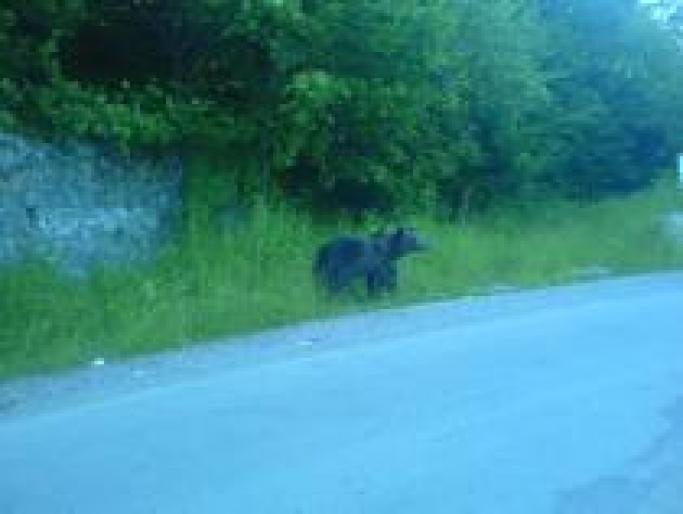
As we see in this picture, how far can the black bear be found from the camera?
19.2 m

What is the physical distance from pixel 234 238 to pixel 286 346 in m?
6.72

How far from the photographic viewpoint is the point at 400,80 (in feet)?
75.4

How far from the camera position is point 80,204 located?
61.1 ft

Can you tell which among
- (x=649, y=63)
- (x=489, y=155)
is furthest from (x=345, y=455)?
(x=649, y=63)

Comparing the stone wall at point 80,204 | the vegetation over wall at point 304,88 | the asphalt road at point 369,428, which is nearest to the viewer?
the asphalt road at point 369,428

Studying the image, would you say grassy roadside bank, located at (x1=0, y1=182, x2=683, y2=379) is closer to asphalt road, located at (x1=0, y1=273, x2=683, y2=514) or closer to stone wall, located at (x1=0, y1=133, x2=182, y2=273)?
stone wall, located at (x1=0, y1=133, x2=182, y2=273)

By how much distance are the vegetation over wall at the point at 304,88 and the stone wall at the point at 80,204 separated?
0.38m

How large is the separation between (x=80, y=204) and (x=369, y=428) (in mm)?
9768

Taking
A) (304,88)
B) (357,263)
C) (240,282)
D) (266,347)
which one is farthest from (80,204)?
(266,347)

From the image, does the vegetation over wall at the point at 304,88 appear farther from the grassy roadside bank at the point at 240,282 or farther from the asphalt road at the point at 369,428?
the asphalt road at the point at 369,428

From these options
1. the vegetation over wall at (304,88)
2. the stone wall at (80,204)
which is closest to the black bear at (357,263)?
the stone wall at (80,204)

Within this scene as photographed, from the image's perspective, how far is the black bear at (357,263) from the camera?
62.9 ft

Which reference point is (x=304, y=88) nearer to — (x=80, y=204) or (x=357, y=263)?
(x=357, y=263)

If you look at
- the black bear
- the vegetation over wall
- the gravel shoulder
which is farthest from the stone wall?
the gravel shoulder
